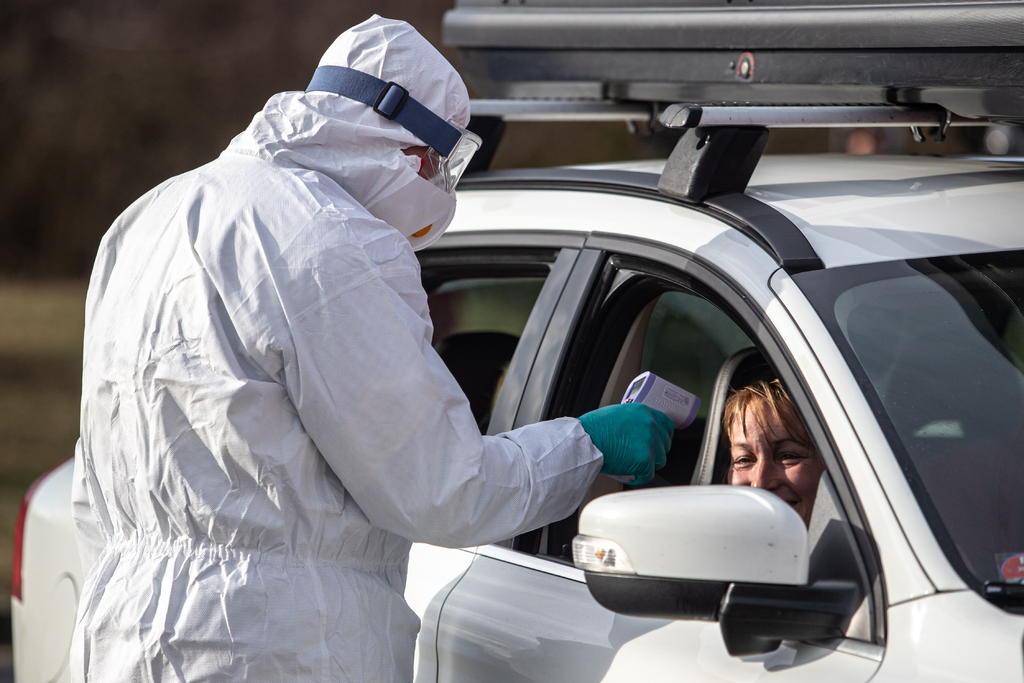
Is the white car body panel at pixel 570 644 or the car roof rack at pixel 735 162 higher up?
the car roof rack at pixel 735 162

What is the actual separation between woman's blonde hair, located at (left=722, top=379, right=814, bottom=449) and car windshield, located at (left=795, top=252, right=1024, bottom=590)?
0.45 meters

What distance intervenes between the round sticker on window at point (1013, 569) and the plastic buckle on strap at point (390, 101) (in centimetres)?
128

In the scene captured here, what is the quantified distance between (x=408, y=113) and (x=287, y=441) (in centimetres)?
66

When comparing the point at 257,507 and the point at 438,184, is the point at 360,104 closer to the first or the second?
the point at 438,184

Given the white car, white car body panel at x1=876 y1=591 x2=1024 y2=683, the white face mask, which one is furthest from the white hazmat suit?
white car body panel at x1=876 y1=591 x2=1024 y2=683

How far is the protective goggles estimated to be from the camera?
2.50m

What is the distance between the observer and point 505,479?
7.58 ft

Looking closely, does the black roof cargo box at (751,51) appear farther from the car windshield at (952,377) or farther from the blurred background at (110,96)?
the blurred background at (110,96)

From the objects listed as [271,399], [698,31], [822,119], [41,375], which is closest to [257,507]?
[271,399]

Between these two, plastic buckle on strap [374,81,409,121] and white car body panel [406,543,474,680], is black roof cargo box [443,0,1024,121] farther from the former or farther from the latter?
white car body panel [406,543,474,680]

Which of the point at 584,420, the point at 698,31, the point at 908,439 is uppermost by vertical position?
the point at 698,31

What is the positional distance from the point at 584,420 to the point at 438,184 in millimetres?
538

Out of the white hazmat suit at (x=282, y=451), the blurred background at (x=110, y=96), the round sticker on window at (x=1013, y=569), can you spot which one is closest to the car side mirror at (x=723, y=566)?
the round sticker on window at (x=1013, y=569)

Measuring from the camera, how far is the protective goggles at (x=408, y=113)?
2.50 metres
